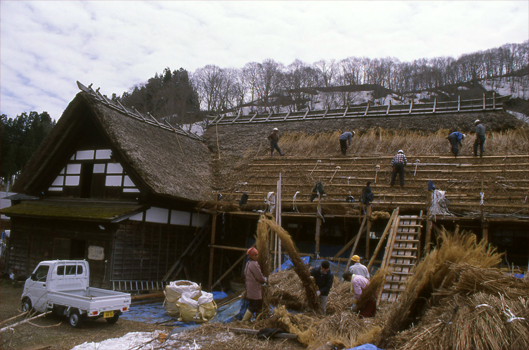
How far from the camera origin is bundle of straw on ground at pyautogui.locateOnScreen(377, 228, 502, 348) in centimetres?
492

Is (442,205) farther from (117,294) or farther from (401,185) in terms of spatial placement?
(117,294)

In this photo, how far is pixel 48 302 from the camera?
29.8ft

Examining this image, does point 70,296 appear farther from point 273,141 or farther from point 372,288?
point 273,141

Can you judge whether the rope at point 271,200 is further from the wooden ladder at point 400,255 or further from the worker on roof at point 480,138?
the worker on roof at point 480,138

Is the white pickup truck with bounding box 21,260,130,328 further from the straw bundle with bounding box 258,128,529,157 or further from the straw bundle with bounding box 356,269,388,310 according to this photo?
the straw bundle with bounding box 258,128,529,157

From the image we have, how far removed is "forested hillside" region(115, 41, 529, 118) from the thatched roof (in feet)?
83.9

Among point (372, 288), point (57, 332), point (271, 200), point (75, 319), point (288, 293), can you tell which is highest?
point (271, 200)

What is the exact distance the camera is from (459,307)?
4.49m

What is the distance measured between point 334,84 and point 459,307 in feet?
162

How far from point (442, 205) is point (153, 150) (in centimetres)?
1004

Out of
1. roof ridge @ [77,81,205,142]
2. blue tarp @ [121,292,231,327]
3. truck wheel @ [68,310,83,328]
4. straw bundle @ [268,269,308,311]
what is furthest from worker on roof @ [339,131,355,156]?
truck wheel @ [68,310,83,328]

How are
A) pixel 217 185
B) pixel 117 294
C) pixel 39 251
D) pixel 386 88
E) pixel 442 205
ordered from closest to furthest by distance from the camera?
pixel 117 294 < pixel 442 205 < pixel 39 251 < pixel 217 185 < pixel 386 88

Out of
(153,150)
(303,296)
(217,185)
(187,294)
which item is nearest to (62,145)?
(153,150)

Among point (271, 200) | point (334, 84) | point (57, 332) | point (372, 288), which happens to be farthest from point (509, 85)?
point (57, 332)
